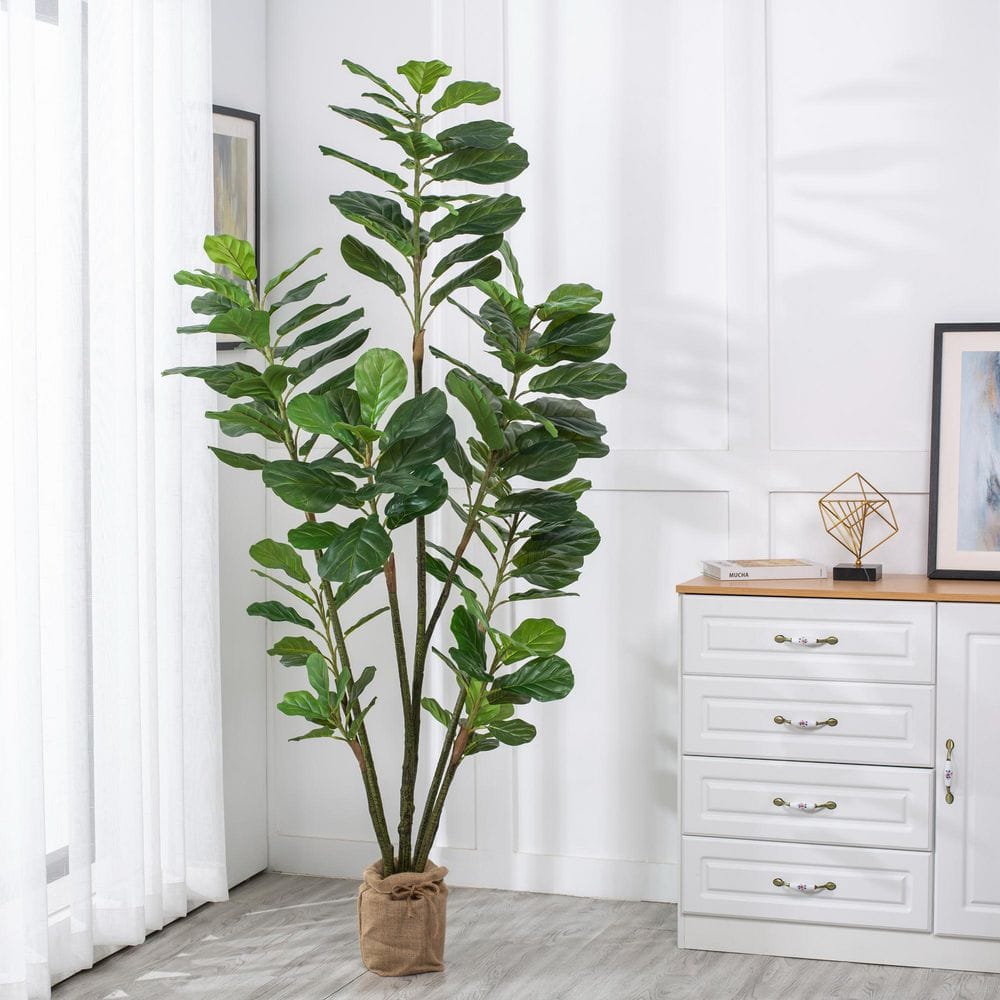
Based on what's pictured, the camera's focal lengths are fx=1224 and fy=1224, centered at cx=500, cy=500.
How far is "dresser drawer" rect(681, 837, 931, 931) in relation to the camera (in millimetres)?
2635

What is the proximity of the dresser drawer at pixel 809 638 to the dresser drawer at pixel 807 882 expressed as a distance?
387mm

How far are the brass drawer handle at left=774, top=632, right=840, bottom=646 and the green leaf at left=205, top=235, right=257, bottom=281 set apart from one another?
4.51 feet

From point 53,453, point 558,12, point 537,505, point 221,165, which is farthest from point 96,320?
point 558,12

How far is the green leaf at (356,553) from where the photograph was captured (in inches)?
91.8

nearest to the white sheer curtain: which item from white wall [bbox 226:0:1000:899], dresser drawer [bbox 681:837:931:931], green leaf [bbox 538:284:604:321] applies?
white wall [bbox 226:0:1000:899]

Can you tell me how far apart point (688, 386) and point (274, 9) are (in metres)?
1.56

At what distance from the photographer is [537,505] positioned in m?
2.60

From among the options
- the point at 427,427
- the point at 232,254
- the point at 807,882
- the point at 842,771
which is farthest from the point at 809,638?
the point at 232,254

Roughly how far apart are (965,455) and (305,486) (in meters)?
1.55

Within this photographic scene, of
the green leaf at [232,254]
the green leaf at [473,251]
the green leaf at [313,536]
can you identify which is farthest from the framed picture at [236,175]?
the green leaf at [313,536]

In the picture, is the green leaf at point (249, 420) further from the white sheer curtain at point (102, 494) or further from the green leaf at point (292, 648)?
the green leaf at point (292, 648)

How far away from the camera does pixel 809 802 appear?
8.79 ft

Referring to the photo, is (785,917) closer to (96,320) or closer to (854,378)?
(854,378)

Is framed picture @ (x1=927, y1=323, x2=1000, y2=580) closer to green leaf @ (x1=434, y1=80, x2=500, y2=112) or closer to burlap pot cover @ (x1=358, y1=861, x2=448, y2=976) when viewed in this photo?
green leaf @ (x1=434, y1=80, x2=500, y2=112)
